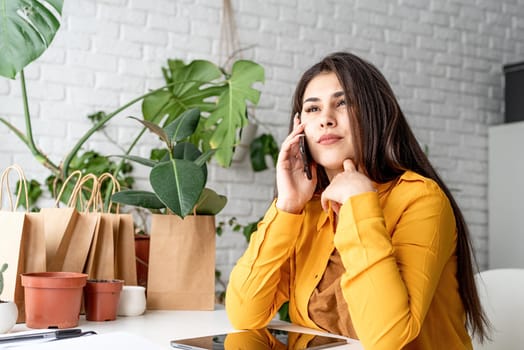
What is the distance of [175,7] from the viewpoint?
3.11 meters

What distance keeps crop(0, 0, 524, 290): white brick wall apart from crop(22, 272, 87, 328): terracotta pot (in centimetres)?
146

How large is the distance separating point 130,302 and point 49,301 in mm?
234

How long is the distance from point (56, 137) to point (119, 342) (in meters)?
1.82

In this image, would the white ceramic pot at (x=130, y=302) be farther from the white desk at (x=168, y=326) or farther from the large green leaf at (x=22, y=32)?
the large green leaf at (x=22, y=32)

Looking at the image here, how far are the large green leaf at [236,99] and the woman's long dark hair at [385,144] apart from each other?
0.82m

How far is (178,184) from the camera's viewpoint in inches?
61.6

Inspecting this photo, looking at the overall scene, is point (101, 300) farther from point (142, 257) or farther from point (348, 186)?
point (348, 186)

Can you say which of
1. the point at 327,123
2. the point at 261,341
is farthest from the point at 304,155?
the point at 261,341

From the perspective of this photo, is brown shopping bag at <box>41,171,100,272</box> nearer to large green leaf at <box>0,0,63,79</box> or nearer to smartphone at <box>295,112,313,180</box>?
large green leaf at <box>0,0,63,79</box>

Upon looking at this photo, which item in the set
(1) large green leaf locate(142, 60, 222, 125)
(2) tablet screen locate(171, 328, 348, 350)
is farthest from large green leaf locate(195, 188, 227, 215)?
(1) large green leaf locate(142, 60, 222, 125)

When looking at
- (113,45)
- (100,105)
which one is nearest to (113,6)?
(113,45)

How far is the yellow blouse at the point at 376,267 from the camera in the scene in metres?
1.21

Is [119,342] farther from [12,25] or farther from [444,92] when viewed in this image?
[444,92]

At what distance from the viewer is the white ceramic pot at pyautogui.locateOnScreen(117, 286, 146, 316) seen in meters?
1.63
